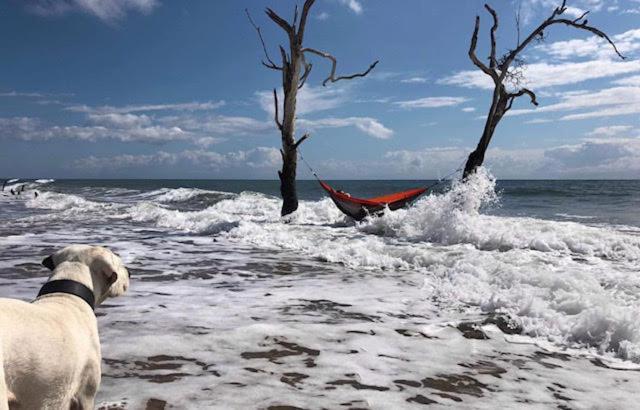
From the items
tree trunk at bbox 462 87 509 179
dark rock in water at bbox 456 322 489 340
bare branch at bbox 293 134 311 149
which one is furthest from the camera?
bare branch at bbox 293 134 311 149

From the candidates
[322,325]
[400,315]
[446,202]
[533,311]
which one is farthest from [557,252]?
[322,325]

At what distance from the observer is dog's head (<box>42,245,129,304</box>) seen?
251cm

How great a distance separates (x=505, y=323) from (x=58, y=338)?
3825 mm

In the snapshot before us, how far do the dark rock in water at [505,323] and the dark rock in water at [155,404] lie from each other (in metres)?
2.96

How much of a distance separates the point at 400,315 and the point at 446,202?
6.58 m

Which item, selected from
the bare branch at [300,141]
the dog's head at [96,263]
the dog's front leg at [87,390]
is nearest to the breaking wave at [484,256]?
the bare branch at [300,141]

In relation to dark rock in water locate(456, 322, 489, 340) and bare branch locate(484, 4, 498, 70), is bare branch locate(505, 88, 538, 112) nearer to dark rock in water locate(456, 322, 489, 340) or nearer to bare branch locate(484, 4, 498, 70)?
bare branch locate(484, 4, 498, 70)

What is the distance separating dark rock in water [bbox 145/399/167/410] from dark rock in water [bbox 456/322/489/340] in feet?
8.32

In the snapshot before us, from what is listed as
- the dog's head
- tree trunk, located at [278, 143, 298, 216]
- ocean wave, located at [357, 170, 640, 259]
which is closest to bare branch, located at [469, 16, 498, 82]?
ocean wave, located at [357, 170, 640, 259]

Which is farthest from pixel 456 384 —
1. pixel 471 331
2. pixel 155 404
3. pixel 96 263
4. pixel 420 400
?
pixel 96 263

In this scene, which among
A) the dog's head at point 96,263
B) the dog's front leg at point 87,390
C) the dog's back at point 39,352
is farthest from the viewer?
the dog's head at point 96,263

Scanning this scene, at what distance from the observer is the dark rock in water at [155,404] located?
2.65m

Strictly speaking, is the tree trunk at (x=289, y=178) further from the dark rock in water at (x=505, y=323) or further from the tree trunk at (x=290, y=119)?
the dark rock in water at (x=505, y=323)

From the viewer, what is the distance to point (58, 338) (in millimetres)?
1853
